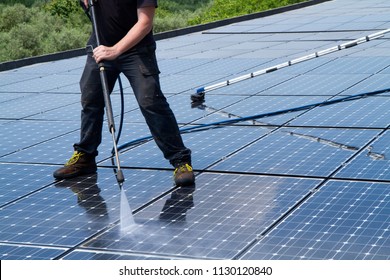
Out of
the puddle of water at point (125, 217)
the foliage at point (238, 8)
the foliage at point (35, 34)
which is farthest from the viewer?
the foliage at point (238, 8)

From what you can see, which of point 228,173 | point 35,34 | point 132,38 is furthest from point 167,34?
point 132,38

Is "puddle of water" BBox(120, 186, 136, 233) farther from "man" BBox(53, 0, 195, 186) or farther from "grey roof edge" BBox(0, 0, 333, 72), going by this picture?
"grey roof edge" BBox(0, 0, 333, 72)

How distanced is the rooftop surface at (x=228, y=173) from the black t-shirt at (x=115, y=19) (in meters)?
1.25

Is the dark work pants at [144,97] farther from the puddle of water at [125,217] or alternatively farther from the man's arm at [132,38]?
the puddle of water at [125,217]

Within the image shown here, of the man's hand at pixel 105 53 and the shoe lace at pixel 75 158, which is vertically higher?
the man's hand at pixel 105 53

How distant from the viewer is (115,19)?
699 cm

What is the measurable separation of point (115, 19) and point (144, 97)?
0.70 meters

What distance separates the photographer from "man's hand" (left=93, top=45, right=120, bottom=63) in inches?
269

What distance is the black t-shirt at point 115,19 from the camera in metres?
6.93

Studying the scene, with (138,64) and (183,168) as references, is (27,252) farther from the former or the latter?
(138,64)

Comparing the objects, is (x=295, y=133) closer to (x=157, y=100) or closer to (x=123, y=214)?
(x=157, y=100)

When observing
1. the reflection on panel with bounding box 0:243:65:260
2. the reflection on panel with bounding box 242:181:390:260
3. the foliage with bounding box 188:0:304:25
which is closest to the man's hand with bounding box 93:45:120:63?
the reflection on panel with bounding box 0:243:65:260

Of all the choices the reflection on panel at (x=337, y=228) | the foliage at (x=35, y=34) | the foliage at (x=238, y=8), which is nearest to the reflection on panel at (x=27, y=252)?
the reflection on panel at (x=337, y=228)

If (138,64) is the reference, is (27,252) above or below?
below
